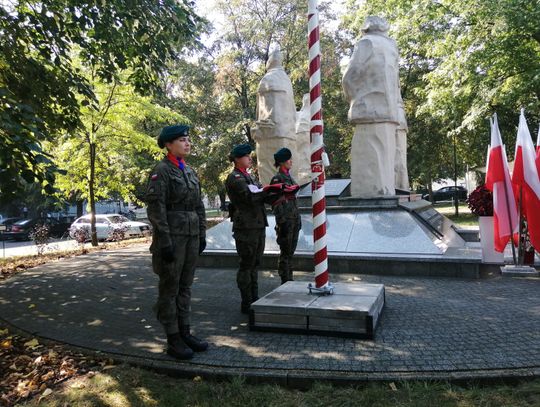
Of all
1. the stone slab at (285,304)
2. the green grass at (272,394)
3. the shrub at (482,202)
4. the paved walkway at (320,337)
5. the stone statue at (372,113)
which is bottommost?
the green grass at (272,394)

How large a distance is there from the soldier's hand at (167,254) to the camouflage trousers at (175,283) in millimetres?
123

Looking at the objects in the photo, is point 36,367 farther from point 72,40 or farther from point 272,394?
point 72,40

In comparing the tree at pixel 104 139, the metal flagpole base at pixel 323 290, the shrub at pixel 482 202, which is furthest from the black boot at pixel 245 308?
the tree at pixel 104 139

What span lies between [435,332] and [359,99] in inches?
261

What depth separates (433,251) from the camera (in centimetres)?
771

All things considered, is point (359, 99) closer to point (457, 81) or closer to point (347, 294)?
point (347, 294)

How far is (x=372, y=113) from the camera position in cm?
993

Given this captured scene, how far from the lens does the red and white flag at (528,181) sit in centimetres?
684

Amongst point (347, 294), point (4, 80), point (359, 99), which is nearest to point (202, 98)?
point (359, 99)

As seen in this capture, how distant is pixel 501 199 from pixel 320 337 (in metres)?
4.46

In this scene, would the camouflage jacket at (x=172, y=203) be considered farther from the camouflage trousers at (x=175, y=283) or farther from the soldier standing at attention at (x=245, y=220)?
the soldier standing at attention at (x=245, y=220)

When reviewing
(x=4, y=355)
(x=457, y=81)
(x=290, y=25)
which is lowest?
(x=4, y=355)

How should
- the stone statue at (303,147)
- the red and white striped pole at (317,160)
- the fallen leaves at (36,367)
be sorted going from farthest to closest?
the stone statue at (303,147)
the red and white striped pole at (317,160)
the fallen leaves at (36,367)

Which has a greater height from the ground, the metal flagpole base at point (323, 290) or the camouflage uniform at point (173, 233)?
the camouflage uniform at point (173, 233)
